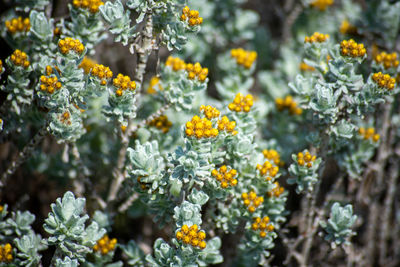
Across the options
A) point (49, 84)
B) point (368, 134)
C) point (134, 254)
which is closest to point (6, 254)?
point (134, 254)

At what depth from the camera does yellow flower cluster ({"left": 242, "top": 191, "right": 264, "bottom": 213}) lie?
2.34 m

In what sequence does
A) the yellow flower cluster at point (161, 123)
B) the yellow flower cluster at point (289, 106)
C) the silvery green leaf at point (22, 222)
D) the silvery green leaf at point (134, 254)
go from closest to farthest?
the silvery green leaf at point (22, 222)
the silvery green leaf at point (134, 254)
the yellow flower cluster at point (161, 123)
the yellow flower cluster at point (289, 106)

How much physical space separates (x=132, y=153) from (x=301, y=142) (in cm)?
183

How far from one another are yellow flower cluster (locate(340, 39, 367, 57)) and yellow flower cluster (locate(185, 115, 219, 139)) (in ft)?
3.15

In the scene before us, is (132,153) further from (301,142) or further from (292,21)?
(292,21)

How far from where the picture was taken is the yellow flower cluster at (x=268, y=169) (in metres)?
2.39

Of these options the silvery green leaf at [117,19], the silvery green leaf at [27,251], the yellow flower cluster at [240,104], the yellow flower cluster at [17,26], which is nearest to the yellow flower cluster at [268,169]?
the yellow flower cluster at [240,104]

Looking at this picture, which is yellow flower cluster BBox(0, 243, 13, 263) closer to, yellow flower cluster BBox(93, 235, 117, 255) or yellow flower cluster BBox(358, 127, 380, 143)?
yellow flower cluster BBox(93, 235, 117, 255)

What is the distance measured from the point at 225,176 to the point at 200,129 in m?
0.35

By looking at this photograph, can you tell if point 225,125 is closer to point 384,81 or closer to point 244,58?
point 384,81

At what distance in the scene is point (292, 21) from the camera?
4371 millimetres

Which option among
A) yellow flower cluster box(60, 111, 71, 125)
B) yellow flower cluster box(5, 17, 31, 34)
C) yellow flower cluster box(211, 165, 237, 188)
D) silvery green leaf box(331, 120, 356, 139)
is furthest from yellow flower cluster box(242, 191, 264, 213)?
yellow flower cluster box(5, 17, 31, 34)

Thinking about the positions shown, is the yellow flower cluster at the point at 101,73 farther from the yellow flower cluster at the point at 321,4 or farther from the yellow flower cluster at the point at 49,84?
the yellow flower cluster at the point at 321,4

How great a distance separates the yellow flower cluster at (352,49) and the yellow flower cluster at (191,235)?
4.46ft
